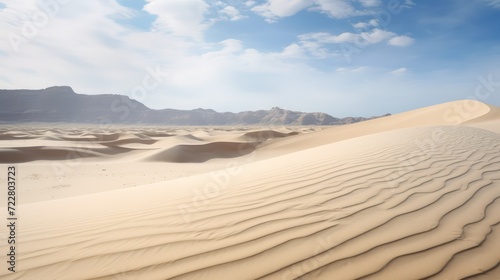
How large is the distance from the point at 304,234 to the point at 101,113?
12022 cm

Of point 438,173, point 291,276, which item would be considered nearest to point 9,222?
point 291,276

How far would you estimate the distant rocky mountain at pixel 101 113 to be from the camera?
9756 centimetres

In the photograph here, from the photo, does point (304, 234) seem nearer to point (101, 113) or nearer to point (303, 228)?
point (303, 228)

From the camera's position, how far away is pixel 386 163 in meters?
4.02

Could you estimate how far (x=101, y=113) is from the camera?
4252 inches

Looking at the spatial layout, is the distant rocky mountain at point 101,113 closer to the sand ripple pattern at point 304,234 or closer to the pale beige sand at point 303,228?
the pale beige sand at point 303,228

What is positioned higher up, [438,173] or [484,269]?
[438,173]

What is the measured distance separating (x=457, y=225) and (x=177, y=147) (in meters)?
15.2

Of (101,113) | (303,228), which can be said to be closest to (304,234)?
(303,228)

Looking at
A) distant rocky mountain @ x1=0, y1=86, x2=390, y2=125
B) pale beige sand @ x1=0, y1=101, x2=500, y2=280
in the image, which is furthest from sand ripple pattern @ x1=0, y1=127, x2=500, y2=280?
distant rocky mountain @ x1=0, y1=86, x2=390, y2=125

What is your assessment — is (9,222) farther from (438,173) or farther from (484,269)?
(438,173)

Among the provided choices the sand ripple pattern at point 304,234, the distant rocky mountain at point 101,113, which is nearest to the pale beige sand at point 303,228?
the sand ripple pattern at point 304,234

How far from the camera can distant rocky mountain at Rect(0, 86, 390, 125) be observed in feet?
320

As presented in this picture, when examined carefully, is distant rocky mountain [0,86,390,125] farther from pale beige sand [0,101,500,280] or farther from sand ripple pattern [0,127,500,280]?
sand ripple pattern [0,127,500,280]
